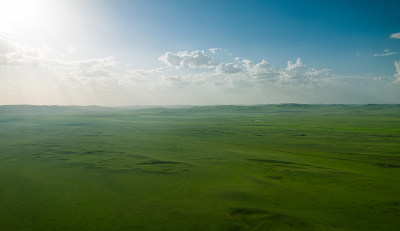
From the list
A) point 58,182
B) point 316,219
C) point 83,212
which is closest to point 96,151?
point 58,182

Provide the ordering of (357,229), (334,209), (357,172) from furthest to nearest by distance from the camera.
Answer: (357,172) < (334,209) < (357,229)

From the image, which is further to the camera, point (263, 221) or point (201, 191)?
point (201, 191)

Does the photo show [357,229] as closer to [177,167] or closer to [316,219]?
[316,219]

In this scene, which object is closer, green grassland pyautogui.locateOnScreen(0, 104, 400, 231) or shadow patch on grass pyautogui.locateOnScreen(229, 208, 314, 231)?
shadow patch on grass pyautogui.locateOnScreen(229, 208, 314, 231)

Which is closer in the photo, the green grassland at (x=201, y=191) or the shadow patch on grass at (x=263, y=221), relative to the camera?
the shadow patch on grass at (x=263, y=221)

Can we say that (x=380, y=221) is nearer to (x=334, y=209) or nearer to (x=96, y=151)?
(x=334, y=209)

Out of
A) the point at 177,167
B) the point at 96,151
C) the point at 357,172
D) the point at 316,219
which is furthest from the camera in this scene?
the point at 96,151

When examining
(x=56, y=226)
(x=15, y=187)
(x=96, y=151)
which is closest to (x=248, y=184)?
(x=56, y=226)

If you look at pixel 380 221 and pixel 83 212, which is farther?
pixel 83 212

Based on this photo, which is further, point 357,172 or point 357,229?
point 357,172
